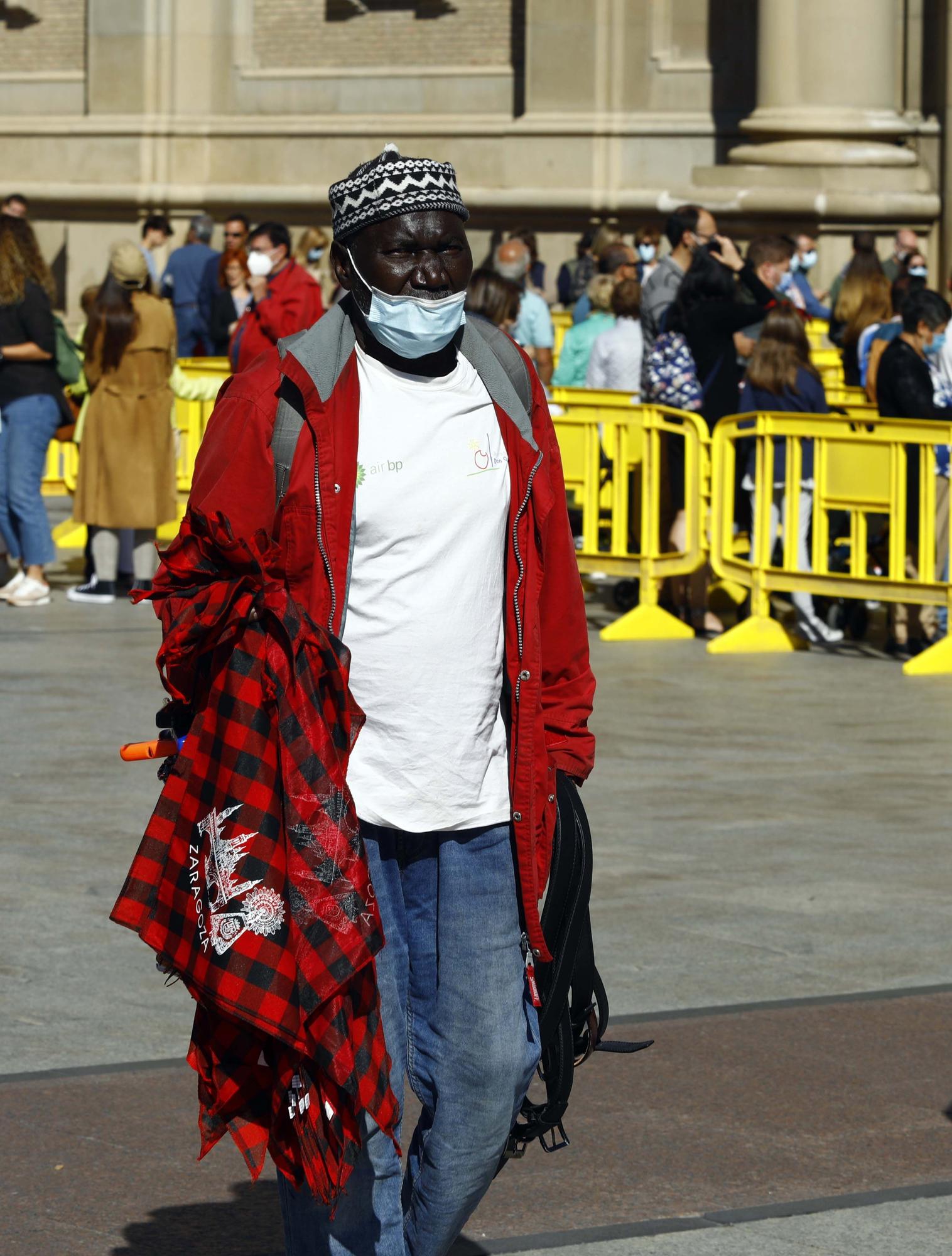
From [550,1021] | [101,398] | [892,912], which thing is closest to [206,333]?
[101,398]

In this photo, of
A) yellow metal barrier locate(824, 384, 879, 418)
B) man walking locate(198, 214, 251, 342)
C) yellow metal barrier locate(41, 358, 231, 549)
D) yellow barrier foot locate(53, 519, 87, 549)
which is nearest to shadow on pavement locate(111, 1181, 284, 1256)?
yellow metal barrier locate(824, 384, 879, 418)

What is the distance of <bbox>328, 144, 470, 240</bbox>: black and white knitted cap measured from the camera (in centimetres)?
369

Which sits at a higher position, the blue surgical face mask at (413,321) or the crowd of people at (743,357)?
the crowd of people at (743,357)

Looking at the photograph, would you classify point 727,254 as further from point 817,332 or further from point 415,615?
point 415,615

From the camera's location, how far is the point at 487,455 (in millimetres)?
3793

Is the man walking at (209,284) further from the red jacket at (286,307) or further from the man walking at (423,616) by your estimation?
the man walking at (423,616)

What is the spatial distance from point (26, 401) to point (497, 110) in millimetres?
16302

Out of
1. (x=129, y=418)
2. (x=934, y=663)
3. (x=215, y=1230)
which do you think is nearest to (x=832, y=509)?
(x=934, y=663)

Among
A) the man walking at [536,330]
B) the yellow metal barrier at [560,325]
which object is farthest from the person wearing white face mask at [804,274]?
the man walking at [536,330]

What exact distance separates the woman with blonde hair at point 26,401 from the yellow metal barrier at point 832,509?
11.1ft

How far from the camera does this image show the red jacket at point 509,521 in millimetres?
3662

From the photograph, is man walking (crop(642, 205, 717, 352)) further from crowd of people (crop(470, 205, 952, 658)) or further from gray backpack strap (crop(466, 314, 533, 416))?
gray backpack strap (crop(466, 314, 533, 416))

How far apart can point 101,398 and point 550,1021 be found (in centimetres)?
985

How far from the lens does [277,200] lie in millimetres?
29156
